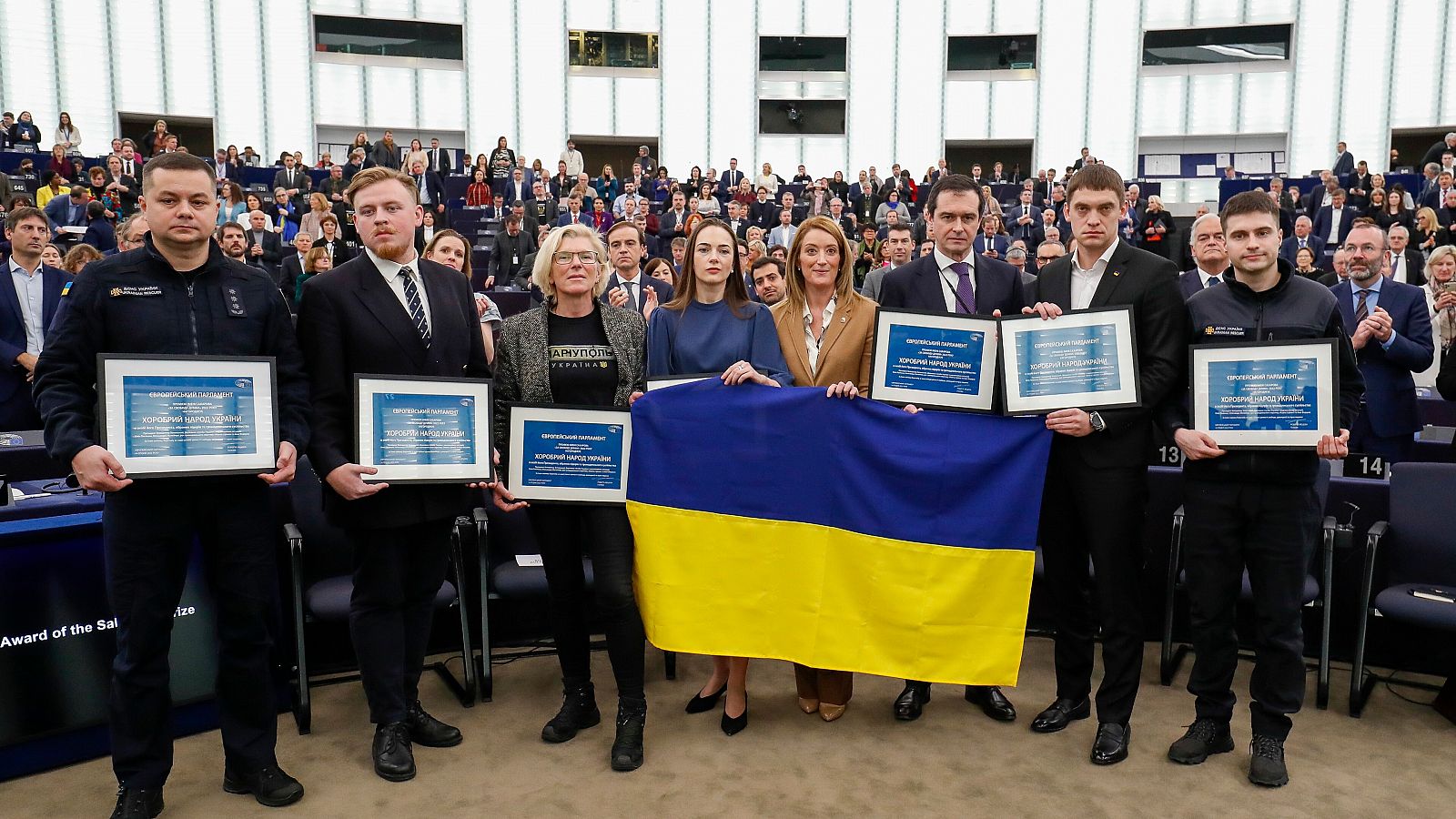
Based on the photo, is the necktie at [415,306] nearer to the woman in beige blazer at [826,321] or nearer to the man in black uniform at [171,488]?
the man in black uniform at [171,488]

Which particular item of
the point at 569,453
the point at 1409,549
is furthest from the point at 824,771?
the point at 1409,549

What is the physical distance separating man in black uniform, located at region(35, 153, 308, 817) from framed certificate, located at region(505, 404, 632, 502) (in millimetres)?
681

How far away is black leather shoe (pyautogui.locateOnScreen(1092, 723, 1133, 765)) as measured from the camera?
10.3 ft

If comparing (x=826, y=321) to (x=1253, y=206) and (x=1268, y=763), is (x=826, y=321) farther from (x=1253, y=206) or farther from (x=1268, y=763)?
(x=1268, y=763)

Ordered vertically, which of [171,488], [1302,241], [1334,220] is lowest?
[171,488]

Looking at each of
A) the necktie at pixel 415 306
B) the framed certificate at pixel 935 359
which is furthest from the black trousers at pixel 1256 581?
the necktie at pixel 415 306

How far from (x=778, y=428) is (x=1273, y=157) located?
983 inches

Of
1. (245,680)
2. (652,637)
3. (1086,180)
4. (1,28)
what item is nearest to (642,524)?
(652,637)

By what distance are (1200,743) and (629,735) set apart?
1.86 m

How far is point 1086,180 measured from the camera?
3.15 metres

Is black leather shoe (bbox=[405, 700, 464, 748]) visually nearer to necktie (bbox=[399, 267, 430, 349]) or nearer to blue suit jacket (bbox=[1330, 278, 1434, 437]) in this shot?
necktie (bbox=[399, 267, 430, 349])

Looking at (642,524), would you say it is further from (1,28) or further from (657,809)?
(1,28)

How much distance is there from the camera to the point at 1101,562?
126 inches

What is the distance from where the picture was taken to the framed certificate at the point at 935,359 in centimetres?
319
